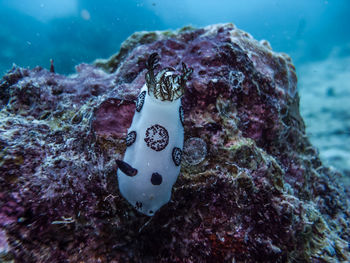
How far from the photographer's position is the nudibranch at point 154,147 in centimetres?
226

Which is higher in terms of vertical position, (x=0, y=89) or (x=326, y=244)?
(x=0, y=89)

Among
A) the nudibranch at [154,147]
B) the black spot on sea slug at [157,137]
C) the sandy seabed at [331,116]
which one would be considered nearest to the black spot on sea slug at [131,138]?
the nudibranch at [154,147]

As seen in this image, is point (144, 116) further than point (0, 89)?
No

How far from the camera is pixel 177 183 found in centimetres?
262


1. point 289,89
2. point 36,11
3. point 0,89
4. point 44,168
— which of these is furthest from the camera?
point 36,11

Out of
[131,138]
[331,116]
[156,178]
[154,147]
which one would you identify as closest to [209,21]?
[331,116]

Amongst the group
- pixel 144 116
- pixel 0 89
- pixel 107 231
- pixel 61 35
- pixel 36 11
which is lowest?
pixel 107 231

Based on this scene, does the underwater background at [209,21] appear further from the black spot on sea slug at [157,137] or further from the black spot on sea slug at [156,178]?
the black spot on sea slug at [156,178]

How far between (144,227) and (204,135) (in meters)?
1.46

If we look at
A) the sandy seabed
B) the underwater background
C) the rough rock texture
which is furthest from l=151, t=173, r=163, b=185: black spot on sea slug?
the sandy seabed

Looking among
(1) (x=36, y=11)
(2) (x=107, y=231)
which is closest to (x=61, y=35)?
(1) (x=36, y=11)

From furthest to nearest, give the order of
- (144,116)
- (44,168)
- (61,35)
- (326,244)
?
1. (61,35)
2. (326,244)
3. (144,116)
4. (44,168)

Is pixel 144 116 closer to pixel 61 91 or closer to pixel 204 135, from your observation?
pixel 204 135

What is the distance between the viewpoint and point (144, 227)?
2.55 metres
